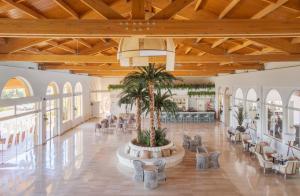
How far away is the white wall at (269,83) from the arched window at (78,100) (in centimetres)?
1223

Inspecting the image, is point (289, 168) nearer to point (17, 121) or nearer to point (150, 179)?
point (150, 179)

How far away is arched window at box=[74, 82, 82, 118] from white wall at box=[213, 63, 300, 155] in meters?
12.2

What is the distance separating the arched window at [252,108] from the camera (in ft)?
46.9

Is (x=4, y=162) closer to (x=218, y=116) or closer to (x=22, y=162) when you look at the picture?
(x=22, y=162)

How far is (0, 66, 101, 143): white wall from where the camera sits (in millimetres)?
10789

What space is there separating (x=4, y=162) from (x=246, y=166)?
10.1 metres

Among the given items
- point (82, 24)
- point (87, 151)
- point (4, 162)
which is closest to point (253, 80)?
point (87, 151)

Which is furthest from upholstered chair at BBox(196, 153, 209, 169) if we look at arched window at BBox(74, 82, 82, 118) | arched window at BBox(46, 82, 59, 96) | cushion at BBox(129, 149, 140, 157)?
arched window at BBox(74, 82, 82, 118)

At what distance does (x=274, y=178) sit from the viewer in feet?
28.8

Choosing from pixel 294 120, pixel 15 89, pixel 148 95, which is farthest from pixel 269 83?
pixel 15 89

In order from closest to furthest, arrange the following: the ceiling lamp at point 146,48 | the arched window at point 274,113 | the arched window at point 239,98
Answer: the ceiling lamp at point 146,48 < the arched window at point 274,113 < the arched window at point 239,98

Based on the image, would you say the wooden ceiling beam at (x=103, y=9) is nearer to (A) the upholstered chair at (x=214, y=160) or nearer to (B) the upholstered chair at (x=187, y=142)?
(A) the upholstered chair at (x=214, y=160)

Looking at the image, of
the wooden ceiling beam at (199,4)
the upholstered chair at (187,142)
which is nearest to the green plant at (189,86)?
the upholstered chair at (187,142)

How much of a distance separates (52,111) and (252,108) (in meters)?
12.4
